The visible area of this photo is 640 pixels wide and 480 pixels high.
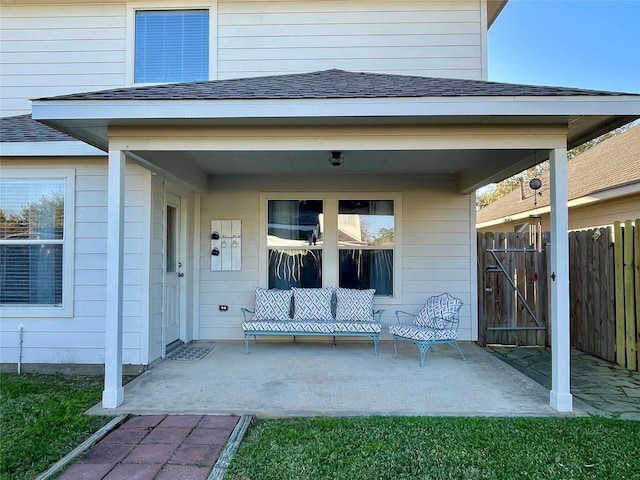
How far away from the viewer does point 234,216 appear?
6191 mm

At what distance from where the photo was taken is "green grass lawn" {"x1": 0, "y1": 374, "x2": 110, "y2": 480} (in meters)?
2.64

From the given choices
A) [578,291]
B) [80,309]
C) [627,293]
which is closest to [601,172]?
[578,291]

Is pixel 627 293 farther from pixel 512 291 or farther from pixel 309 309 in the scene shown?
pixel 309 309

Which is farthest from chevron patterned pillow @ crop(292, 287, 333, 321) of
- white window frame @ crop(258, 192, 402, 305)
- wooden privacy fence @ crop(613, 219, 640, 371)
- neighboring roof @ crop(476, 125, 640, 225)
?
neighboring roof @ crop(476, 125, 640, 225)

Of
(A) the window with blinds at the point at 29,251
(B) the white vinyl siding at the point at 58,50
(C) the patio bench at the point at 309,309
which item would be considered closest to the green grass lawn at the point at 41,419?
(A) the window with blinds at the point at 29,251

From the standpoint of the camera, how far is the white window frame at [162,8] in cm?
554

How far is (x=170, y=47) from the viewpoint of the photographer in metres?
5.65

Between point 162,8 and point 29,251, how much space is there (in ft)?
12.2

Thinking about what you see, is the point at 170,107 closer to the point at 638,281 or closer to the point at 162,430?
the point at 162,430

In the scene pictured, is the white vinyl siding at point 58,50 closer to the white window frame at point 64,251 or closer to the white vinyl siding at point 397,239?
the white window frame at point 64,251

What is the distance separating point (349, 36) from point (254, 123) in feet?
9.79

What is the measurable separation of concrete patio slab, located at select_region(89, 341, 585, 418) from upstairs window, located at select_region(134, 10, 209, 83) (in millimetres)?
3886

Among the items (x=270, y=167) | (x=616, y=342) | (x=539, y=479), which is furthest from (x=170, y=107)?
(x=616, y=342)

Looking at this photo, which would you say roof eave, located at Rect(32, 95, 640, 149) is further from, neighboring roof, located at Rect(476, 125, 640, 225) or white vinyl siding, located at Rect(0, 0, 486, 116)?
neighboring roof, located at Rect(476, 125, 640, 225)
